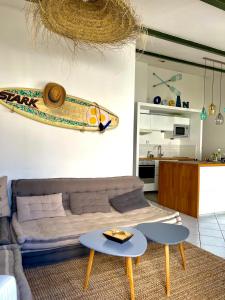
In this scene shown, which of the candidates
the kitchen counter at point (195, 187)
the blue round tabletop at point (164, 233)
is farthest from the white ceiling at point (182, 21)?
the kitchen counter at point (195, 187)

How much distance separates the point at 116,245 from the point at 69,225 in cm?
82

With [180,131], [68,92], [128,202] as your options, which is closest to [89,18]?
[68,92]

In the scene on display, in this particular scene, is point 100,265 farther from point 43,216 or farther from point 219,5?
point 219,5

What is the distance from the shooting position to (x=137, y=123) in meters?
5.32

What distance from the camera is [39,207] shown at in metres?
2.89

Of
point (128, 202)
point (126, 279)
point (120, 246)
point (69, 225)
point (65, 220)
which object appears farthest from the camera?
point (128, 202)

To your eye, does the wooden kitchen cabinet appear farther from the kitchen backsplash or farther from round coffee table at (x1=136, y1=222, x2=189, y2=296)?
round coffee table at (x1=136, y1=222, x2=189, y2=296)

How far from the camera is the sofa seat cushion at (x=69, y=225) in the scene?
2334 mm

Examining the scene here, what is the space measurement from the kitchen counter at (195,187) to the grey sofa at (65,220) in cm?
115

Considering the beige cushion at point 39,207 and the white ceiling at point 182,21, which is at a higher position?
the white ceiling at point 182,21

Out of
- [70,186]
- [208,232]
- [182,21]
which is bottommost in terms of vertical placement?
[208,232]

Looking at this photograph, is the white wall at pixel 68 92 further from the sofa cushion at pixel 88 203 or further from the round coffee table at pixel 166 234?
the round coffee table at pixel 166 234

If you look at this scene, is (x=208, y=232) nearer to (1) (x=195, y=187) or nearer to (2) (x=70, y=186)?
(1) (x=195, y=187)

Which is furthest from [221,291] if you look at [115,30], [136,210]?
[115,30]
